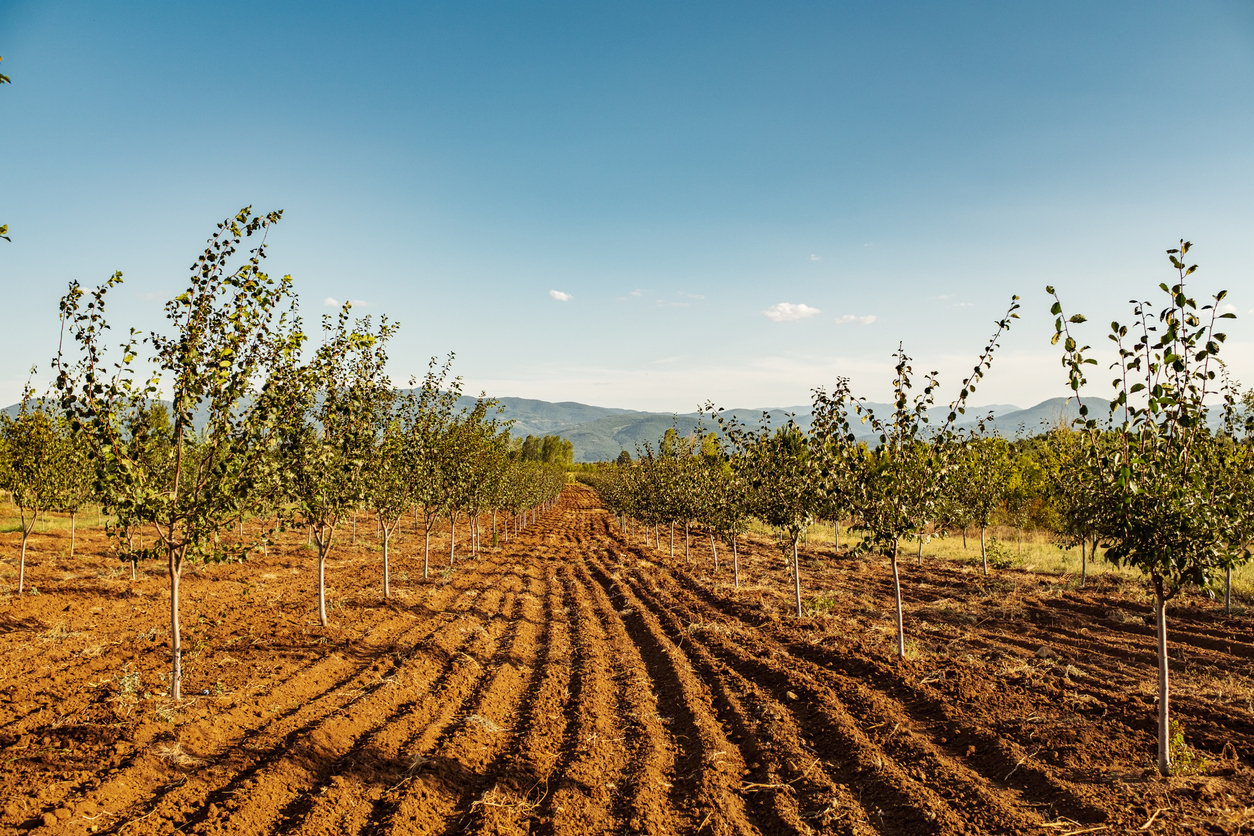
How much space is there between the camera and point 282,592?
67.2 feet

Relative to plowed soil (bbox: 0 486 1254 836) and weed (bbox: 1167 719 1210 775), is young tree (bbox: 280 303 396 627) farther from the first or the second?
weed (bbox: 1167 719 1210 775)

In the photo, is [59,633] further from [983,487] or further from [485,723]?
[983,487]

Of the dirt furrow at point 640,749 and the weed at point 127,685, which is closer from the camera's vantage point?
the dirt furrow at point 640,749

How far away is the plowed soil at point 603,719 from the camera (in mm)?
7059

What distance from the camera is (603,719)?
33.7 feet

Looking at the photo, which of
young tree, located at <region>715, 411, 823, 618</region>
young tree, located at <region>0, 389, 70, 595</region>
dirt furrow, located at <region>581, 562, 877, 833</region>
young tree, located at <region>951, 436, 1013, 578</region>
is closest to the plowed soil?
dirt furrow, located at <region>581, 562, 877, 833</region>

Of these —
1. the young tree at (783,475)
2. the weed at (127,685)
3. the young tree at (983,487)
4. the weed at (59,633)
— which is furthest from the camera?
the young tree at (983,487)

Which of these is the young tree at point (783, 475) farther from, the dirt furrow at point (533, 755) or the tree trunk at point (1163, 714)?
the dirt furrow at point (533, 755)

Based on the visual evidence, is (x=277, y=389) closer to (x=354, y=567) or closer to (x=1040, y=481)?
(x=354, y=567)

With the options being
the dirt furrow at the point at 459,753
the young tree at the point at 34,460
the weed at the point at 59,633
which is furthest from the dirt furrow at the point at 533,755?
the young tree at the point at 34,460

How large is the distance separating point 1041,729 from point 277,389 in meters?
13.7

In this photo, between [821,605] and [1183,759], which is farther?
[821,605]

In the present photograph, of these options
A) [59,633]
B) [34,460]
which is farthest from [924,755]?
[34,460]

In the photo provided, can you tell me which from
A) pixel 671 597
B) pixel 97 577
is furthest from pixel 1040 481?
pixel 97 577
